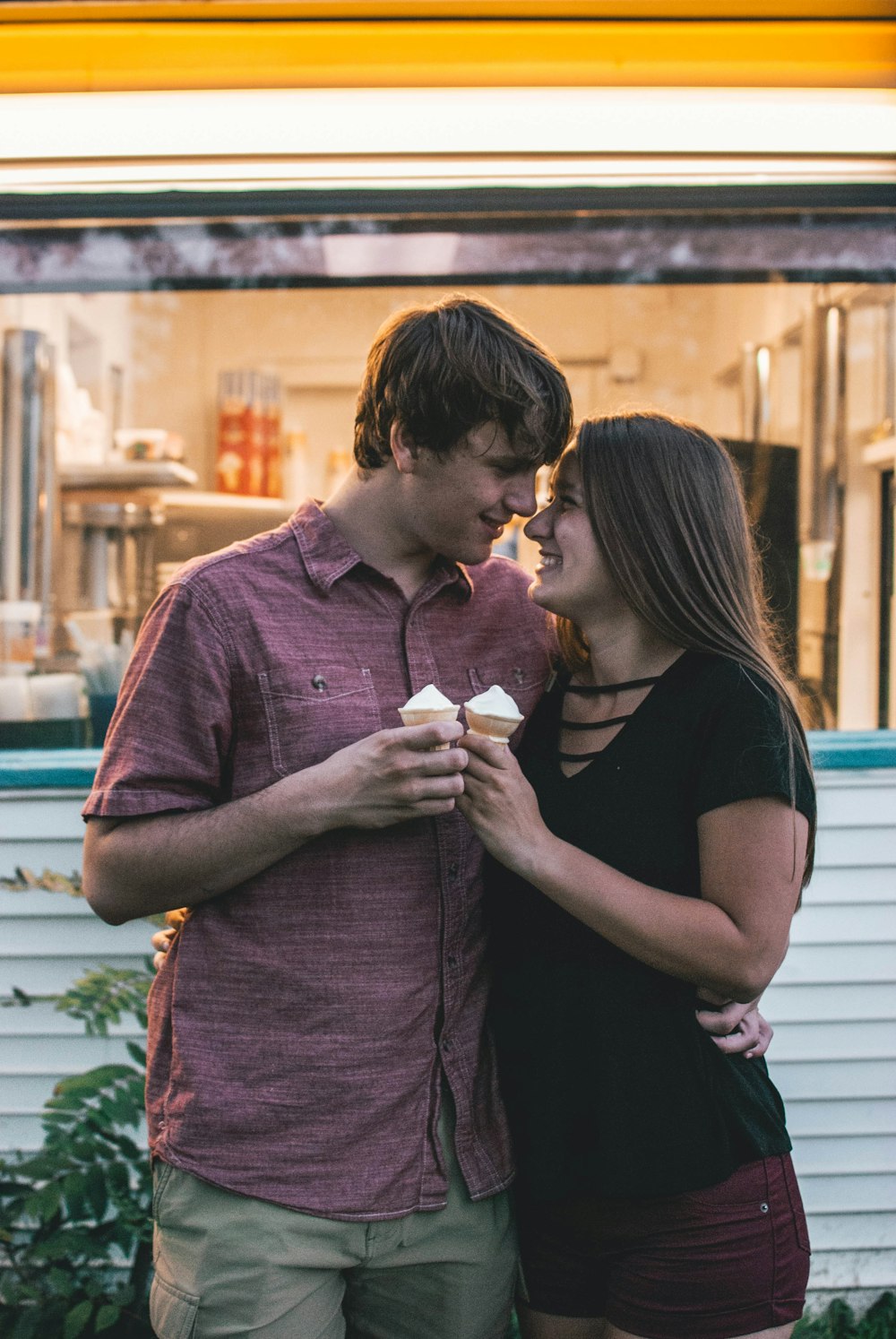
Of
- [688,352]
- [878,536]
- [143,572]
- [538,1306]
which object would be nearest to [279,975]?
[538,1306]

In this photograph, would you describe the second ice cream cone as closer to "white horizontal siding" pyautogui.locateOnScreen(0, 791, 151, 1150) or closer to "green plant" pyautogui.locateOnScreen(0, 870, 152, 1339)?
"green plant" pyautogui.locateOnScreen(0, 870, 152, 1339)

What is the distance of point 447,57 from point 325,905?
2412 millimetres

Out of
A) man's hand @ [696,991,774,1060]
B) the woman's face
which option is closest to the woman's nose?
the woman's face

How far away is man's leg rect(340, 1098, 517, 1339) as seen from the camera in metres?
1.74

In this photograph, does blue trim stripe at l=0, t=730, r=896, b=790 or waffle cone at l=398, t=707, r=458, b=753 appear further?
blue trim stripe at l=0, t=730, r=896, b=790

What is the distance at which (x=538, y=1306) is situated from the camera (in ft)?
5.93

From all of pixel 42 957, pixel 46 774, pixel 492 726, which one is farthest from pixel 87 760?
pixel 492 726

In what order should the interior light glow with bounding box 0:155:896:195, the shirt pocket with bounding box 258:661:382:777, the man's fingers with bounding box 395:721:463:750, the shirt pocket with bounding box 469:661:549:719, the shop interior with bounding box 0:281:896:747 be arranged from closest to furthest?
the man's fingers with bounding box 395:721:463:750
the shirt pocket with bounding box 258:661:382:777
the shirt pocket with bounding box 469:661:549:719
the interior light glow with bounding box 0:155:896:195
the shop interior with bounding box 0:281:896:747

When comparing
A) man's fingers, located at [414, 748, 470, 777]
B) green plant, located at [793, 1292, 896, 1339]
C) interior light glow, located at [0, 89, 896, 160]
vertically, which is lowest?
green plant, located at [793, 1292, 896, 1339]

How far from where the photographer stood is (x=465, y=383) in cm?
178

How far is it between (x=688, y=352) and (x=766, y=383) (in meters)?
0.31

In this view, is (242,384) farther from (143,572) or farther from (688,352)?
(688,352)

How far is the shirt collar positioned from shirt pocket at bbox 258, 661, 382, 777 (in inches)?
6.3

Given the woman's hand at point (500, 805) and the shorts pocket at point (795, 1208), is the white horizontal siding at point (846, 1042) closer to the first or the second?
the shorts pocket at point (795, 1208)
